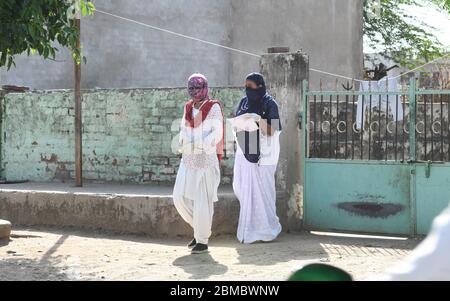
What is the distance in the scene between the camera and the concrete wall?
13492mm

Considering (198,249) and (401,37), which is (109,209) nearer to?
(198,249)

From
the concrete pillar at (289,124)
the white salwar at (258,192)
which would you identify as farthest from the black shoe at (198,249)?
the concrete pillar at (289,124)

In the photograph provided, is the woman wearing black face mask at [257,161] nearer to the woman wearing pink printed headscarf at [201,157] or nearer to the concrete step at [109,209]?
the concrete step at [109,209]

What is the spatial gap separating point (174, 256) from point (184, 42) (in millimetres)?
8429

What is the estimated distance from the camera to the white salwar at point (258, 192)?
7.23m

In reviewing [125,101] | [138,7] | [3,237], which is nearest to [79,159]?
[125,101]

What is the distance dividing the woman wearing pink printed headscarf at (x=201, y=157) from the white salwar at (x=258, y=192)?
0.62m

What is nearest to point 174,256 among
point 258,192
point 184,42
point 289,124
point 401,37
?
point 258,192

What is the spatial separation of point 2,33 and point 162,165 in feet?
12.6

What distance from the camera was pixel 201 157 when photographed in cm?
666

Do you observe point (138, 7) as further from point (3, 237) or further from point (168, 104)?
point (3, 237)

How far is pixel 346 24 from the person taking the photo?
15.9 m

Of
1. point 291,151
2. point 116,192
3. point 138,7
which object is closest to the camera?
point 291,151
